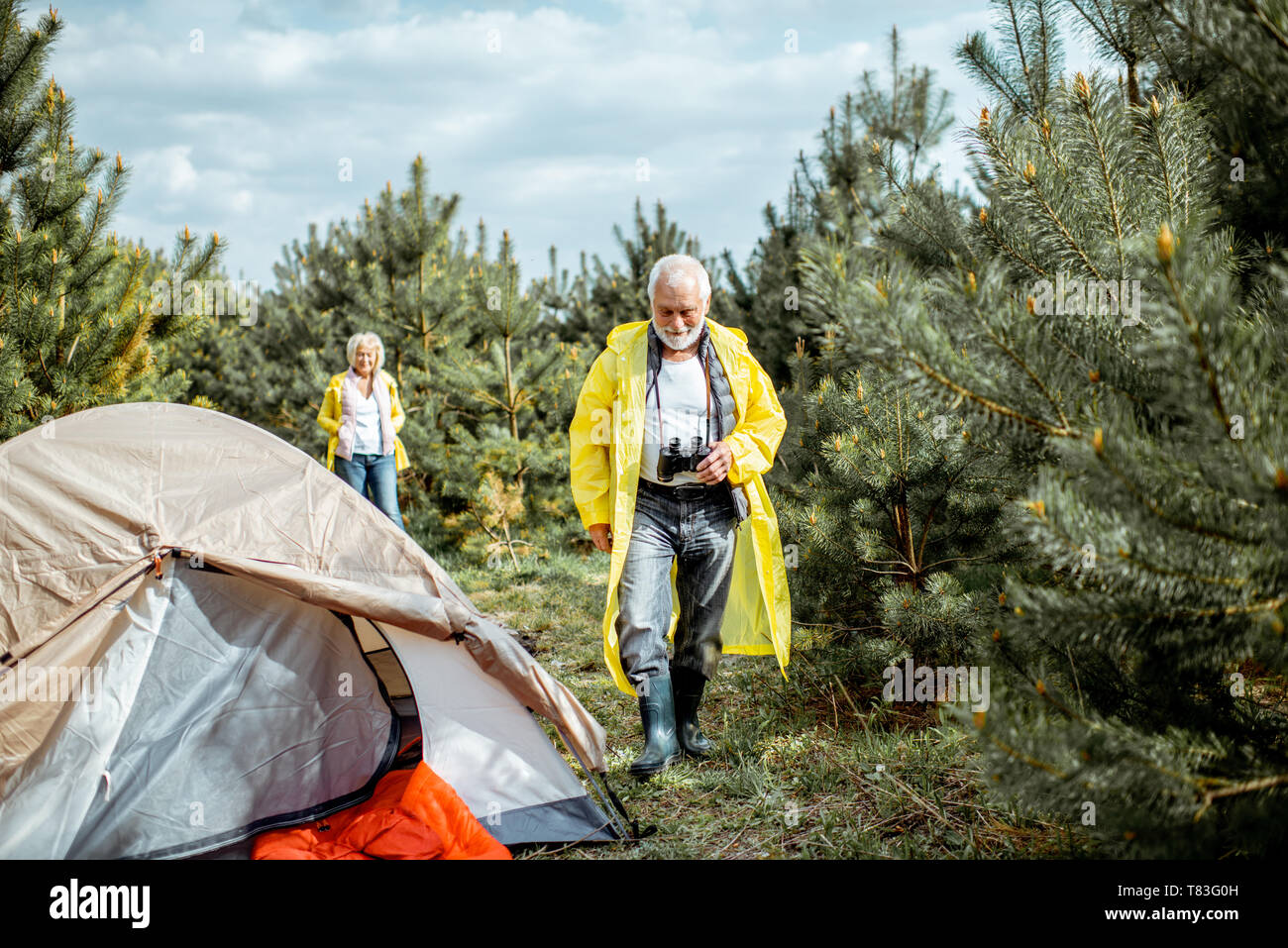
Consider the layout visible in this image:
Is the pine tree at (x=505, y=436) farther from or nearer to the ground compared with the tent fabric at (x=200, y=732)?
farther from the ground

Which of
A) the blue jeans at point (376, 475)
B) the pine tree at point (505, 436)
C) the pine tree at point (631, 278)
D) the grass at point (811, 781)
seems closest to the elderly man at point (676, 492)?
the grass at point (811, 781)

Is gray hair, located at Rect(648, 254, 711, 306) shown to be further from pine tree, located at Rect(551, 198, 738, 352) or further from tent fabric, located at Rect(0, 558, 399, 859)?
pine tree, located at Rect(551, 198, 738, 352)

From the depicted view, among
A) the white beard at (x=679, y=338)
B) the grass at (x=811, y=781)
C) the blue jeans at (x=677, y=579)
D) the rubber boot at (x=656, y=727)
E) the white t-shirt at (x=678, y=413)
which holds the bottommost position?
the grass at (x=811, y=781)

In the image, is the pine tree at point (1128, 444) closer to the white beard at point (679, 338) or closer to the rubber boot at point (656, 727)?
the white beard at point (679, 338)

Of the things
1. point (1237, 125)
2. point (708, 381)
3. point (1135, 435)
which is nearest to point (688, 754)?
point (708, 381)

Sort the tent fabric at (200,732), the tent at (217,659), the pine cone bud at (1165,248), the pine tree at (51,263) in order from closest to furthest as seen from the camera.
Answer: the pine cone bud at (1165,248), the tent fabric at (200,732), the tent at (217,659), the pine tree at (51,263)

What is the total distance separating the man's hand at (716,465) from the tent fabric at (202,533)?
0.93 m

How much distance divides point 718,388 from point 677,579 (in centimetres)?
80

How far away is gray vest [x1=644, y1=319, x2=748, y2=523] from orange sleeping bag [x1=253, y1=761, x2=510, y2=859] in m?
1.48

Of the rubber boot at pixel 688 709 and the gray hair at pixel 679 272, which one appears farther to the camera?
the rubber boot at pixel 688 709

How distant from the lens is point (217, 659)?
279 centimetres

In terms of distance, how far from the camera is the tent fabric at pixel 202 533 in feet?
8.39

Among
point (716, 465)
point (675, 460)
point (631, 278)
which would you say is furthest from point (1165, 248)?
point (631, 278)
